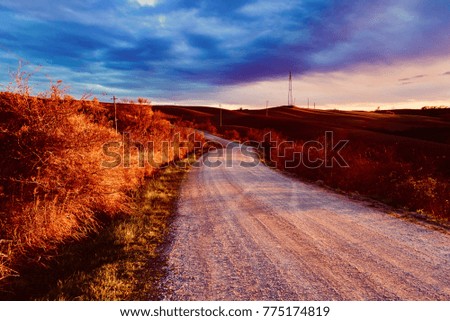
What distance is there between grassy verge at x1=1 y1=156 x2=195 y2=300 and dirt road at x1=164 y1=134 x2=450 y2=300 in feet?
1.18

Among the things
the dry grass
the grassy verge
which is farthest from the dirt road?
the dry grass

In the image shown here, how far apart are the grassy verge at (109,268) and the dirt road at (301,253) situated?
359mm

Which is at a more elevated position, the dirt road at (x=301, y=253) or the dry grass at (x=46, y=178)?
the dry grass at (x=46, y=178)

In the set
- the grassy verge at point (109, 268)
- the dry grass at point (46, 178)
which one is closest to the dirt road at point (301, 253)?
the grassy verge at point (109, 268)

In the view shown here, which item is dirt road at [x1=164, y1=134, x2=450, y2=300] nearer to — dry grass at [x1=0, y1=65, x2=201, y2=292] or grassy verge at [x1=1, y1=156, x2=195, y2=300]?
grassy verge at [x1=1, y1=156, x2=195, y2=300]

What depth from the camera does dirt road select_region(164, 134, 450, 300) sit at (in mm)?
4234

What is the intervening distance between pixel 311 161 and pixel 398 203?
778 cm

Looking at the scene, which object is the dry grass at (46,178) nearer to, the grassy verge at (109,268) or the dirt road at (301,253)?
the grassy verge at (109,268)

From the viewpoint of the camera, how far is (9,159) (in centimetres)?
634

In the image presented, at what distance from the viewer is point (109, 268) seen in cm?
492

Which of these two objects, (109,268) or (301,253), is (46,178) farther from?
(301,253)

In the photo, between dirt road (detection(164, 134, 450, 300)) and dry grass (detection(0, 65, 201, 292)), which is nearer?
dirt road (detection(164, 134, 450, 300))

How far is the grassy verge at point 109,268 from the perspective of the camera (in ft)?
14.0

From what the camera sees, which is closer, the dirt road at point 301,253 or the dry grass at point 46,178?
the dirt road at point 301,253
